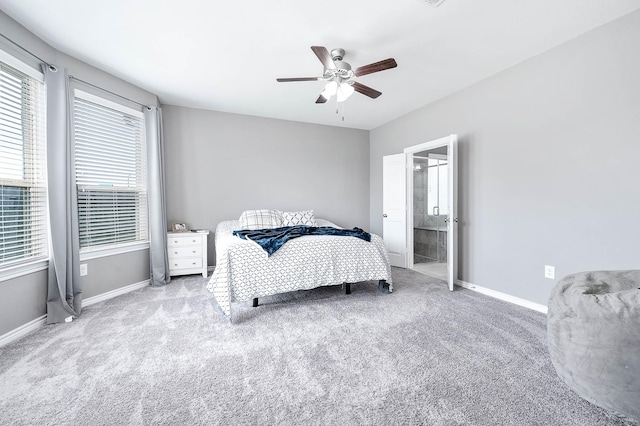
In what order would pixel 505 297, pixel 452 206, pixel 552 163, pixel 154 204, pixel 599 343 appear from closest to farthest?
pixel 599 343
pixel 552 163
pixel 505 297
pixel 452 206
pixel 154 204

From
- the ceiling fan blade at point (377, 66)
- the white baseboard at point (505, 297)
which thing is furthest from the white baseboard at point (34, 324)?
the white baseboard at point (505, 297)

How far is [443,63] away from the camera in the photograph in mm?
2811

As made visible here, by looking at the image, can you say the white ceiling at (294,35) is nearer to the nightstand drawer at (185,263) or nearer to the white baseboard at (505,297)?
the nightstand drawer at (185,263)

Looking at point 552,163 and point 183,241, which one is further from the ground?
point 552,163

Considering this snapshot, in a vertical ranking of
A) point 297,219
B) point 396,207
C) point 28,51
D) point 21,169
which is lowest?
point 297,219

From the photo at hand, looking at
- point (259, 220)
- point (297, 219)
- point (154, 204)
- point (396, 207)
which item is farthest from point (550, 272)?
point (154, 204)

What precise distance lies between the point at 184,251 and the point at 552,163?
4.37m

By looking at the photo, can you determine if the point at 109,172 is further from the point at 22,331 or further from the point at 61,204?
the point at 22,331

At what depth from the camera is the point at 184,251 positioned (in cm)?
374

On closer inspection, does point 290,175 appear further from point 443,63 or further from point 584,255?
point 584,255

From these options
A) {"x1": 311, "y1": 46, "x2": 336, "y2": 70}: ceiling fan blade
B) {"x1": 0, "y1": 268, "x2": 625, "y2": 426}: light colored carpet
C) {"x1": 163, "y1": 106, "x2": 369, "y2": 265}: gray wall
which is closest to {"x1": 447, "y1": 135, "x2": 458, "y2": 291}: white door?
{"x1": 0, "y1": 268, "x2": 625, "y2": 426}: light colored carpet

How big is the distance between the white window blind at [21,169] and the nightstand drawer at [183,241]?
4.34 feet

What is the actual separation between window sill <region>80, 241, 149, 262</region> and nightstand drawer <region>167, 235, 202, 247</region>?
28 centimetres

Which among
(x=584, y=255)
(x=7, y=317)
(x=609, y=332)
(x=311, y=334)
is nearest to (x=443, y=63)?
(x=584, y=255)
